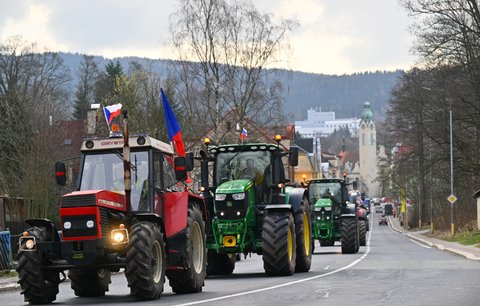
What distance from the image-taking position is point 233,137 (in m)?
61.7

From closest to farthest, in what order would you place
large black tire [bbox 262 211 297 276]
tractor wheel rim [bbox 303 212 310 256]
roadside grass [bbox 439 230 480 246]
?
large black tire [bbox 262 211 297 276] < tractor wheel rim [bbox 303 212 310 256] < roadside grass [bbox 439 230 480 246]

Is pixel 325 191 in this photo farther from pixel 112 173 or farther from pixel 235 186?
pixel 112 173

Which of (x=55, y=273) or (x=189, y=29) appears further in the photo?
(x=189, y=29)

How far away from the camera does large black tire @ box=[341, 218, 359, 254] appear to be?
3856 centimetres

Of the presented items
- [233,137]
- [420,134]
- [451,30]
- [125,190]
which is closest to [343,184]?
→ [451,30]

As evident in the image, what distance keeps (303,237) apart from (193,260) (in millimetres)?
6472

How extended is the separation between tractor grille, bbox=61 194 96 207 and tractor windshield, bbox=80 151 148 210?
1.56 m

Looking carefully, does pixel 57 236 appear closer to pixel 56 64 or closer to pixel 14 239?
pixel 14 239

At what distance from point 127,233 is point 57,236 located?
50.1 inches

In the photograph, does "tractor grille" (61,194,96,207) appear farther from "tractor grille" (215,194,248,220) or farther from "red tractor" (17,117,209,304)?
"tractor grille" (215,194,248,220)

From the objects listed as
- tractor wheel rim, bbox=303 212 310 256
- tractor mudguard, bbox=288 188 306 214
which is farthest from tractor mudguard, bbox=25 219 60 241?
tractor wheel rim, bbox=303 212 310 256

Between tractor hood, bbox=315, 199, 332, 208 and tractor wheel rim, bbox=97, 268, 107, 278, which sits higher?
tractor hood, bbox=315, 199, 332, 208

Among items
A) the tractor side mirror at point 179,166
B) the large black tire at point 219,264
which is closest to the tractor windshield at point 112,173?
the tractor side mirror at point 179,166

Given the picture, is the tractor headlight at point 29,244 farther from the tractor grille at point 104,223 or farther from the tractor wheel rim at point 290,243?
the tractor wheel rim at point 290,243
